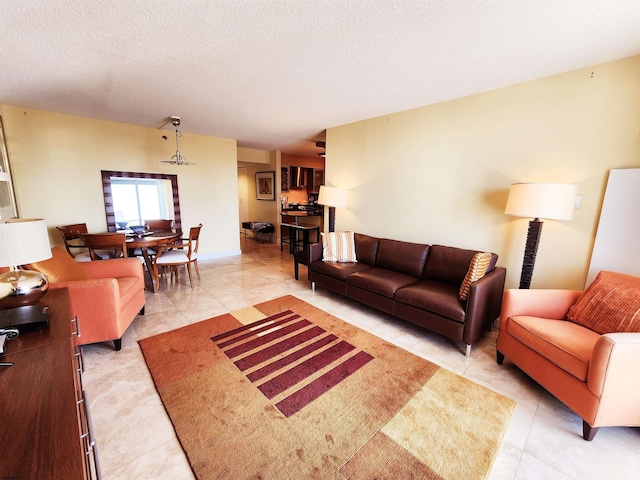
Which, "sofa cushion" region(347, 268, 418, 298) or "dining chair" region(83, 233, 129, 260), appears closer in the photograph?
"sofa cushion" region(347, 268, 418, 298)

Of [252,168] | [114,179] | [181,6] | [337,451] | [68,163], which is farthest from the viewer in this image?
[252,168]

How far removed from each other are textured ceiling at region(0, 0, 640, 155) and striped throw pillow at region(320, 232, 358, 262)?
178 cm

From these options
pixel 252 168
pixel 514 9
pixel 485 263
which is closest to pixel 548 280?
pixel 485 263

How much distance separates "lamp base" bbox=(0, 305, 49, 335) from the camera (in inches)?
51.4

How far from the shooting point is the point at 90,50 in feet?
7.22

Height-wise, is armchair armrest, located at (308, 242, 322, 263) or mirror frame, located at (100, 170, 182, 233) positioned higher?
mirror frame, located at (100, 170, 182, 233)

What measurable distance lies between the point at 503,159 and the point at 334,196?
2246 millimetres

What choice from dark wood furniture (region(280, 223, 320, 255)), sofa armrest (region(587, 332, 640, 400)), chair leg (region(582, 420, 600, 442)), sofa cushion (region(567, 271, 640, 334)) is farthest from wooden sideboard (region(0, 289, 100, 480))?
dark wood furniture (region(280, 223, 320, 255))

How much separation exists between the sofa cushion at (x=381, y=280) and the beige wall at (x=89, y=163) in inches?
153

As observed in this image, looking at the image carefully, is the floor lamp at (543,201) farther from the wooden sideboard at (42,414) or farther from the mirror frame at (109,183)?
the mirror frame at (109,183)

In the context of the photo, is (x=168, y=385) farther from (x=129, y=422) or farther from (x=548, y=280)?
(x=548, y=280)

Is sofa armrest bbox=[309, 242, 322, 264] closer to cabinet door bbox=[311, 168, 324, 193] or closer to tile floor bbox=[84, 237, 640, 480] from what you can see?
tile floor bbox=[84, 237, 640, 480]

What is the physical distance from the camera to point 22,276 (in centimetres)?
168

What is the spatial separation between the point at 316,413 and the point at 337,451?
0.29 meters
